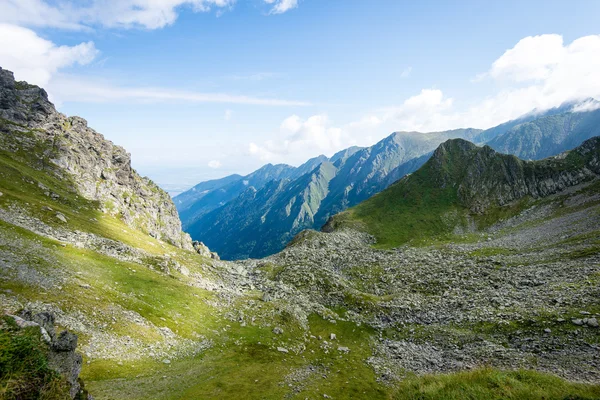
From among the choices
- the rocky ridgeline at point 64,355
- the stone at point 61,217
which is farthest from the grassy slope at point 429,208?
the rocky ridgeline at point 64,355

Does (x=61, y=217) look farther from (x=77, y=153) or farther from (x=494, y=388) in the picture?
(x=494, y=388)

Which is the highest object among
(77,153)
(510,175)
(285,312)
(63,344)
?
(77,153)

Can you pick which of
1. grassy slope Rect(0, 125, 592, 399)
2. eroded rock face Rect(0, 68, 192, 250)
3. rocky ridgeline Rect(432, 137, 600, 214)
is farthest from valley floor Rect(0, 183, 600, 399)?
rocky ridgeline Rect(432, 137, 600, 214)

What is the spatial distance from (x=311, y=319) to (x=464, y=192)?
12737cm

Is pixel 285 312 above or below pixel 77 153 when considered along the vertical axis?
below

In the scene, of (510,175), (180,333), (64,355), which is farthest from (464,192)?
(64,355)

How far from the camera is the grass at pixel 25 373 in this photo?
11156mm

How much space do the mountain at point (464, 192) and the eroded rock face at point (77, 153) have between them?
308ft

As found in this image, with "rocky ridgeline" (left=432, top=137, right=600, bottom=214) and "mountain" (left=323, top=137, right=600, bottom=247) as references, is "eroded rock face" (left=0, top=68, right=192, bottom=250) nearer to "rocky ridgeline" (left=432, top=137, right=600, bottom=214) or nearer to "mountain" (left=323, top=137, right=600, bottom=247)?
"mountain" (left=323, top=137, right=600, bottom=247)

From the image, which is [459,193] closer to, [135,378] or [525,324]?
[525,324]

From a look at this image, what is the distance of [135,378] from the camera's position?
104ft

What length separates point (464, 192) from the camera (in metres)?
153

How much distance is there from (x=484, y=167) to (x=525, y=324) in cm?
14011

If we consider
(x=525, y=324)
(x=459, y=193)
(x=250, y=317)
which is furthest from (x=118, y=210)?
(x=459, y=193)
